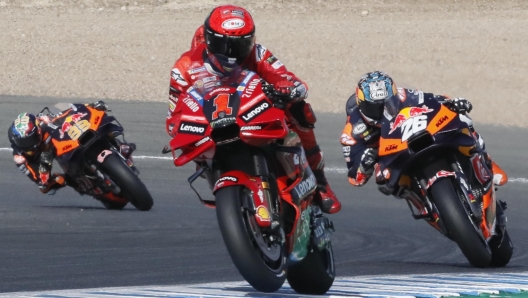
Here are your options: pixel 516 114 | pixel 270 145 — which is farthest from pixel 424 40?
pixel 270 145

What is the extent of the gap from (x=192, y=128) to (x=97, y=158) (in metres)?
4.96

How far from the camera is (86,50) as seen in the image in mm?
21906

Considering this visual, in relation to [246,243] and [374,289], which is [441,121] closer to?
[374,289]

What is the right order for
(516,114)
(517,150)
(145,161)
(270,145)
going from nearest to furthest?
(270,145) → (145,161) → (517,150) → (516,114)

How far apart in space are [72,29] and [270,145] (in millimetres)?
18814

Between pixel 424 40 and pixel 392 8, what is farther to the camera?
pixel 392 8

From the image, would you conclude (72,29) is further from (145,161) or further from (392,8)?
(145,161)

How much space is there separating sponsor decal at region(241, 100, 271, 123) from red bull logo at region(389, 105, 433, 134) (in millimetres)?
2235

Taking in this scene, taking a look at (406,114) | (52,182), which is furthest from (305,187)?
(52,182)

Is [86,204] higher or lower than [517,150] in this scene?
higher

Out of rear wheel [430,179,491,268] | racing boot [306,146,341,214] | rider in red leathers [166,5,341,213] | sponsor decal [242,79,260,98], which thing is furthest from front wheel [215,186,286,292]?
rear wheel [430,179,491,268]

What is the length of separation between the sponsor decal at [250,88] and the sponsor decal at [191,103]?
22 cm

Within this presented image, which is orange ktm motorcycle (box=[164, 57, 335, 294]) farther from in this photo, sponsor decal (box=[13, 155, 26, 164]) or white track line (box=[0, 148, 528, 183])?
white track line (box=[0, 148, 528, 183])

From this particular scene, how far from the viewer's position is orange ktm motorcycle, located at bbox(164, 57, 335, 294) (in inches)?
194
